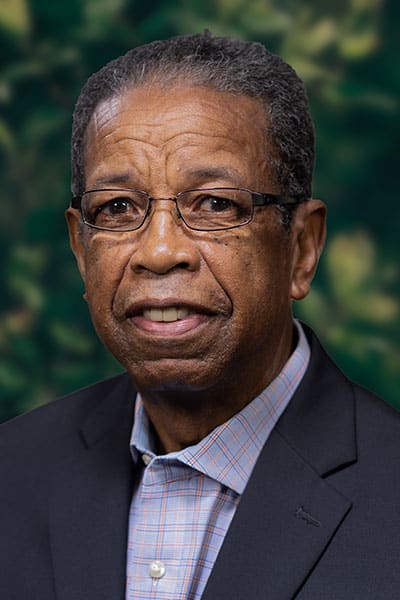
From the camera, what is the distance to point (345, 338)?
321 cm

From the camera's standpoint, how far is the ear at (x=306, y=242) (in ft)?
7.43

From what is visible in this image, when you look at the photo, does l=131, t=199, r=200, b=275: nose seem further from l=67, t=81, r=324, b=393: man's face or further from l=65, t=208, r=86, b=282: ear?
l=65, t=208, r=86, b=282: ear

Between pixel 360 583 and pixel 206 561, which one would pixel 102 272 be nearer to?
pixel 206 561

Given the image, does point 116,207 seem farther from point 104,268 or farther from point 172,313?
point 172,313

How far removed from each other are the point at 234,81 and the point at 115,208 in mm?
320

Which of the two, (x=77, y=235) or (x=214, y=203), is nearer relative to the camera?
(x=214, y=203)

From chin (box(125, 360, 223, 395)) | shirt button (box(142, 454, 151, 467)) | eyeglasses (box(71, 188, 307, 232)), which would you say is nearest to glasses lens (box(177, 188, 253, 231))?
eyeglasses (box(71, 188, 307, 232))

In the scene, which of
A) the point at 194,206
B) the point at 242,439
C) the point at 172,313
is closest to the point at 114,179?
the point at 194,206

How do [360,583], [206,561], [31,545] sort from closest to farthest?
[360,583]
[206,561]
[31,545]

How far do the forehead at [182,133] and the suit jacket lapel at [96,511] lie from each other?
56cm

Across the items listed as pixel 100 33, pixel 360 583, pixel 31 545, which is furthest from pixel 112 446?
pixel 100 33

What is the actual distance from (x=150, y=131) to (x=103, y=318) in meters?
0.36

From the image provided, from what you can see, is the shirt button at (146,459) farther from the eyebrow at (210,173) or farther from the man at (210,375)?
the eyebrow at (210,173)

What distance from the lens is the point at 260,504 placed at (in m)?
2.07
